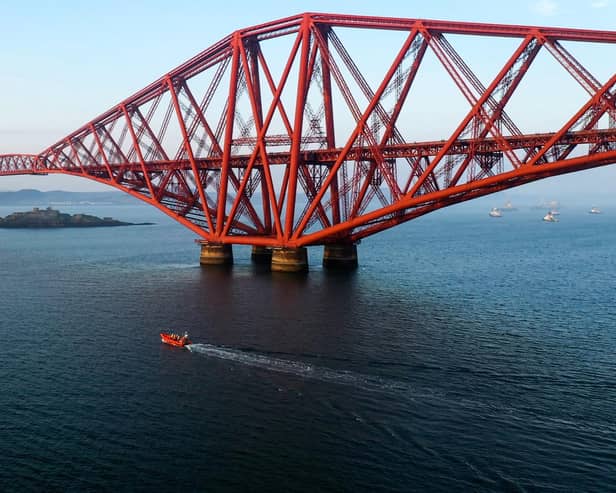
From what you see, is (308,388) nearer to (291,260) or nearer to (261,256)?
(291,260)

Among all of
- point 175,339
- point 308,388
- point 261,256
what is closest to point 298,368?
point 308,388

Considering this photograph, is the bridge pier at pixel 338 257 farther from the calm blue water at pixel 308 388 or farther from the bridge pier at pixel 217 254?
the calm blue water at pixel 308 388

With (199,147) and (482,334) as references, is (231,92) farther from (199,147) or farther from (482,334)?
(482,334)

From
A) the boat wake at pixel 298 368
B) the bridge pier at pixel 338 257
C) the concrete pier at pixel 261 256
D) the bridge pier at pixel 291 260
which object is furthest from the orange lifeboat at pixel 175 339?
the concrete pier at pixel 261 256

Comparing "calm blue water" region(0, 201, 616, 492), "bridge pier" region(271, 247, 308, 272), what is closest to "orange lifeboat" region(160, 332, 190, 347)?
"calm blue water" region(0, 201, 616, 492)

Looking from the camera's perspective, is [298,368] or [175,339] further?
[175,339]
